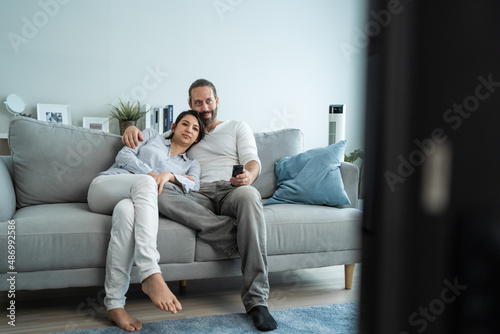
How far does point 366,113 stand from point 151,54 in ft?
11.8

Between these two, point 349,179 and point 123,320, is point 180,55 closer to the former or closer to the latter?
point 349,179

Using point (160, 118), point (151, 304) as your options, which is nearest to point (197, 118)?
point (151, 304)

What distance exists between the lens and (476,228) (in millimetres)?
143

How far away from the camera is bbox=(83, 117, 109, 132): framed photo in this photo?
334 cm

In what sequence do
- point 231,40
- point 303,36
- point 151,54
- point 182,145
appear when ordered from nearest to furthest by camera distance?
point 182,145 < point 151,54 < point 231,40 < point 303,36

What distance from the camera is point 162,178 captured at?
205cm

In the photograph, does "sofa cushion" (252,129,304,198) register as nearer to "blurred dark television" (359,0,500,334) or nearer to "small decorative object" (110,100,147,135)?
"small decorative object" (110,100,147,135)

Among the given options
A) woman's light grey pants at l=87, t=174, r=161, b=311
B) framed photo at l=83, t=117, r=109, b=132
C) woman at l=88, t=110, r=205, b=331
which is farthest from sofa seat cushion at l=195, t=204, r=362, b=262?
framed photo at l=83, t=117, r=109, b=132

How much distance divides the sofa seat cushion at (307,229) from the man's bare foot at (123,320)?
0.67 metres

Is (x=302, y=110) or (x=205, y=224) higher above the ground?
(x=302, y=110)

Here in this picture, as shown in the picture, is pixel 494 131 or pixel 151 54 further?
pixel 151 54

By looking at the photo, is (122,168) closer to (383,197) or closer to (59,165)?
(59,165)

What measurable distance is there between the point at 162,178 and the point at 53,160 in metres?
0.63

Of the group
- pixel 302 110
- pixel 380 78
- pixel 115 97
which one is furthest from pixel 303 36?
pixel 380 78
